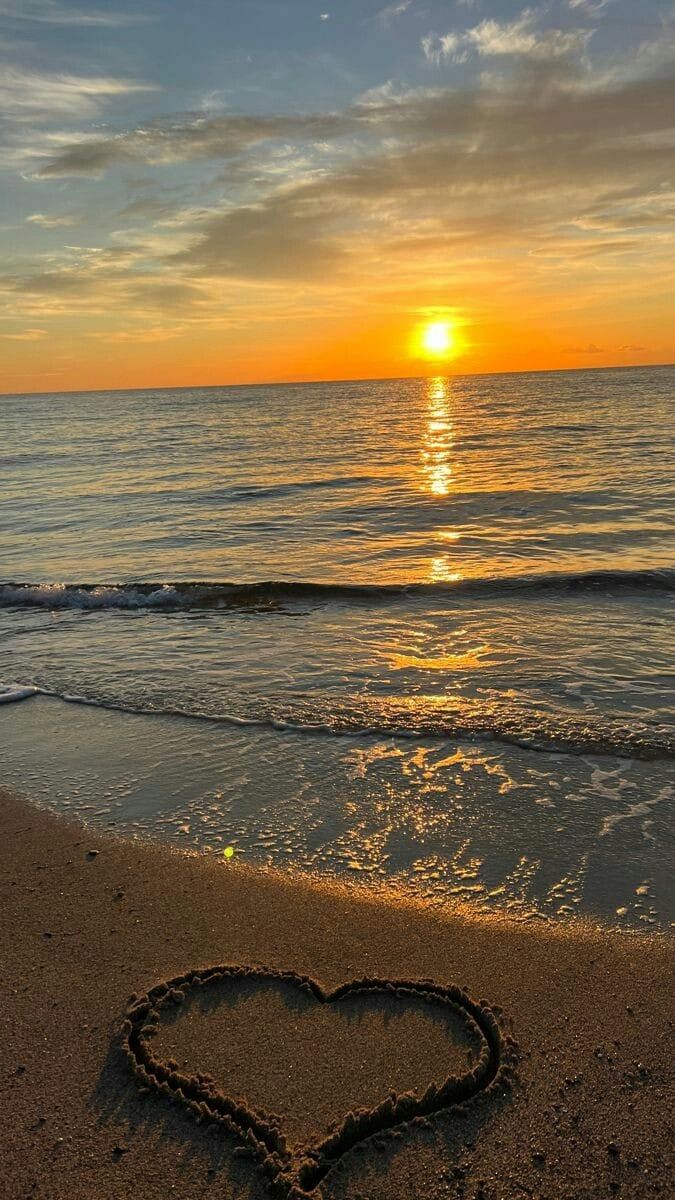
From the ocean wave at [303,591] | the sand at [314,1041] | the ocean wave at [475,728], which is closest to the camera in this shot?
the sand at [314,1041]

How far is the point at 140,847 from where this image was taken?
186 inches

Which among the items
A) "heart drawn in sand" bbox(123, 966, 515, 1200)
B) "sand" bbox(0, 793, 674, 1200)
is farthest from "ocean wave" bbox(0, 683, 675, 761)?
"heart drawn in sand" bbox(123, 966, 515, 1200)

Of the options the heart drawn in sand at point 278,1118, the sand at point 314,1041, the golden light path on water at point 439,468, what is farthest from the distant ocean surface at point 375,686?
the heart drawn in sand at point 278,1118

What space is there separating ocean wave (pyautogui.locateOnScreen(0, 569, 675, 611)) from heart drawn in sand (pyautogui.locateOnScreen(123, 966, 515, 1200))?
7434 millimetres

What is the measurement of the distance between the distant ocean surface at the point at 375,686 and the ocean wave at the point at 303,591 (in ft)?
0.16

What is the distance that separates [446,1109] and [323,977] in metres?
0.85

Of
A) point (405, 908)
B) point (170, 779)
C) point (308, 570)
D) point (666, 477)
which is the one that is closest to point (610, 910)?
point (405, 908)

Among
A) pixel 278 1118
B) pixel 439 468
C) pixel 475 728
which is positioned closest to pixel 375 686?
pixel 475 728

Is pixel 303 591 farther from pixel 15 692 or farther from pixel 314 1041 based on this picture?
pixel 314 1041

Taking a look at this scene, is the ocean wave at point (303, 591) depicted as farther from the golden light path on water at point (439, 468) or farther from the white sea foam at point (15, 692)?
the white sea foam at point (15, 692)

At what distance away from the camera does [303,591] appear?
11.4m

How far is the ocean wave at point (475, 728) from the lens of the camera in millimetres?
5938

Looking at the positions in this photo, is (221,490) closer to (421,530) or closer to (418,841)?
(421,530)

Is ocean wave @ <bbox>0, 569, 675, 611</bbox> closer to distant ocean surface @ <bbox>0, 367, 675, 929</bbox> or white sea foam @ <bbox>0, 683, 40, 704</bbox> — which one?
distant ocean surface @ <bbox>0, 367, 675, 929</bbox>
